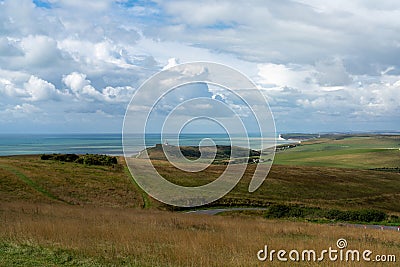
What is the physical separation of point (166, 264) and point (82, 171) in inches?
2131

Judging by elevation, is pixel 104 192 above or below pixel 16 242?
below

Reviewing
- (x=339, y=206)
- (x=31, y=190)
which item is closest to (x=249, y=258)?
(x=31, y=190)

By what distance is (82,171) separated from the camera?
60500 mm

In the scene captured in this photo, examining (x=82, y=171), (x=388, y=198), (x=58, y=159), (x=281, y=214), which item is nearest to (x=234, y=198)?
(x=281, y=214)

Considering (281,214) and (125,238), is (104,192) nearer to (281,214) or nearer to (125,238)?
(281,214)

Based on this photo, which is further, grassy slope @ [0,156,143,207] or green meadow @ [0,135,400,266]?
grassy slope @ [0,156,143,207]

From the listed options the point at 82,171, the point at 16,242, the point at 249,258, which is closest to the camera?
the point at 249,258

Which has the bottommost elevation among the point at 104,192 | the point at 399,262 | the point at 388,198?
the point at 388,198

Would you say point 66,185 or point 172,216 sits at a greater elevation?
point 172,216

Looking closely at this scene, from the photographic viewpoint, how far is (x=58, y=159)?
73875 millimetres

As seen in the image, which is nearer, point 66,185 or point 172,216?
point 172,216

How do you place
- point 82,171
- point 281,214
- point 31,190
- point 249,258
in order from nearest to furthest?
point 249,258
point 281,214
point 31,190
point 82,171

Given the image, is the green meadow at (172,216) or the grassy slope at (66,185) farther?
the grassy slope at (66,185)

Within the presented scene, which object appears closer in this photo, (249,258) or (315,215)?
(249,258)
